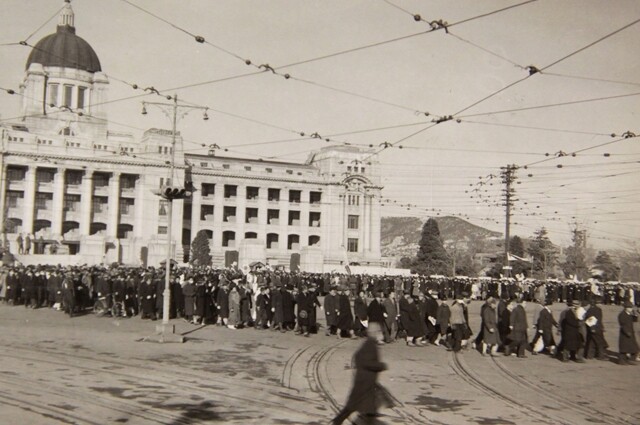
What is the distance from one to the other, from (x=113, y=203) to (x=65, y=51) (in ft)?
71.5

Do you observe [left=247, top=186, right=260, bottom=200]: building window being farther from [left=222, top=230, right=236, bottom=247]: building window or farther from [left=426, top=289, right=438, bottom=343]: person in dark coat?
[left=426, top=289, right=438, bottom=343]: person in dark coat

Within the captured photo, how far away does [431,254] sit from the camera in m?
77.1

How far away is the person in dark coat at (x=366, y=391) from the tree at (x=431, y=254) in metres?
68.8

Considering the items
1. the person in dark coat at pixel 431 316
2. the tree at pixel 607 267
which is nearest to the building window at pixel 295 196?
the tree at pixel 607 267

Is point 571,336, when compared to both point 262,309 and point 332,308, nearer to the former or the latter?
point 332,308

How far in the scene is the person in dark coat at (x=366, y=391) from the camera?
7.32 metres

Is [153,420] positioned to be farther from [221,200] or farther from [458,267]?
[458,267]

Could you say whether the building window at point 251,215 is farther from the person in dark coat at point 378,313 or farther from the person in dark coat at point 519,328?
the person in dark coat at point 519,328

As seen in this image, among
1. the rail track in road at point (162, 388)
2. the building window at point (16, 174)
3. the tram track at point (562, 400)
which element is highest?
the building window at point (16, 174)

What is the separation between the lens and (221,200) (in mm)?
82188

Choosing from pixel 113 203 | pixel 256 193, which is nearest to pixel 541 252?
pixel 256 193

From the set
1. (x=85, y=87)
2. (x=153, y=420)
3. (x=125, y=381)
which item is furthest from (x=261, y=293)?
(x=85, y=87)

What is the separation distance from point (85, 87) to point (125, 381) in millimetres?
76795

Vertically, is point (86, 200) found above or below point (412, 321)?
above
